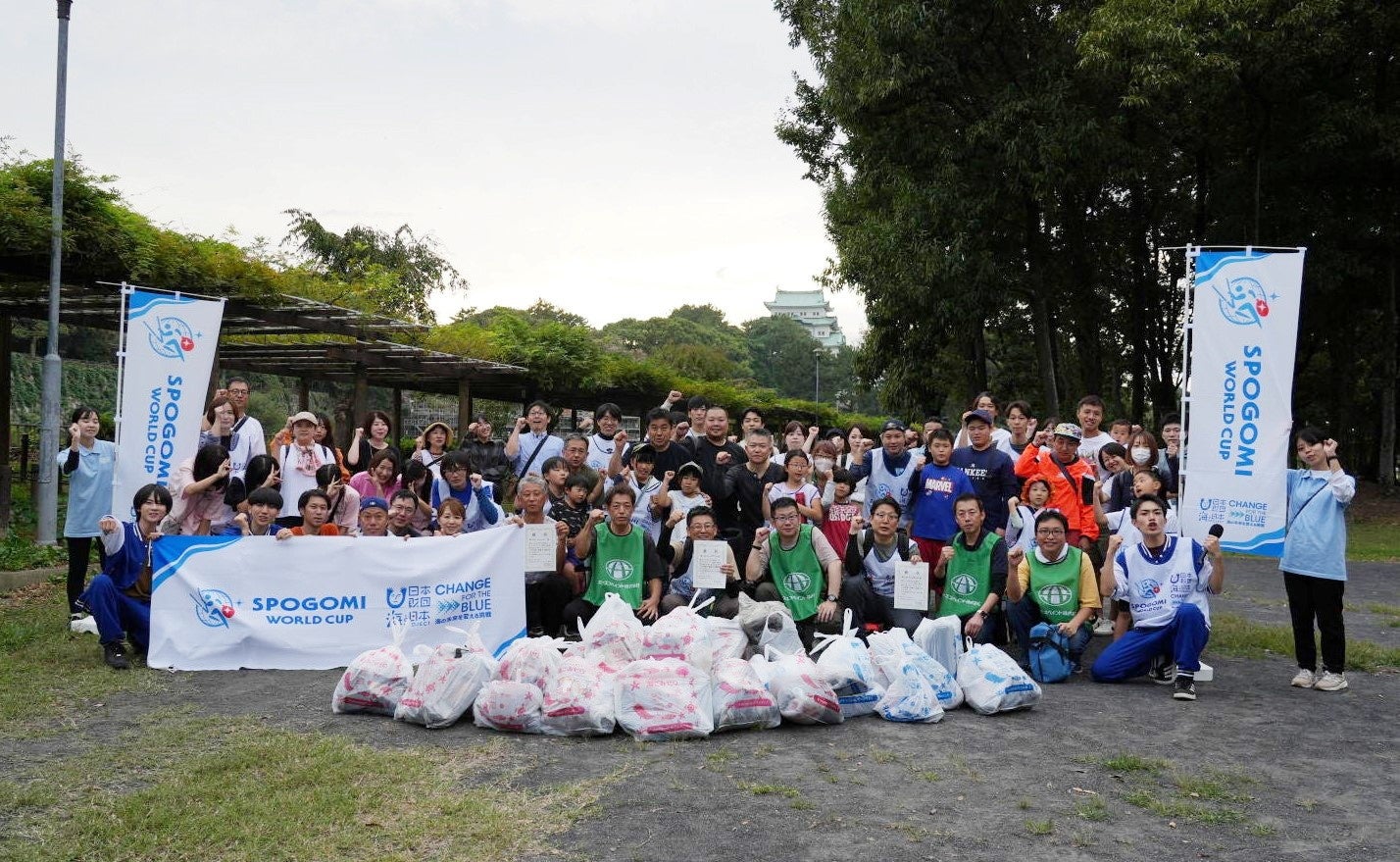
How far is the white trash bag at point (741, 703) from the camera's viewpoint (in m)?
5.62

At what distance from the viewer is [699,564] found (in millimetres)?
7285

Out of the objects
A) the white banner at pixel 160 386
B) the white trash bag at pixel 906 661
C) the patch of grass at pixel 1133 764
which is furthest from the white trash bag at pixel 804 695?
the white banner at pixel 160 386

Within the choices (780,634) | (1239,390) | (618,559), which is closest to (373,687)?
(618,559)

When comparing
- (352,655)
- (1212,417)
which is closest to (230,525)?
(352,655)

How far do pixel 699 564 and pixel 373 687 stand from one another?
2.33m

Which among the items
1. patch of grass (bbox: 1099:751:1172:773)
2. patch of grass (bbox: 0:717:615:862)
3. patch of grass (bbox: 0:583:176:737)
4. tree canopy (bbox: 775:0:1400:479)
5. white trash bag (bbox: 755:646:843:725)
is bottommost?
patch of grass (bbox: 0:583:176:737)

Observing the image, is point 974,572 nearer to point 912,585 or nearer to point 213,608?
point 912,585

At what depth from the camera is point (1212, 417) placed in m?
7.61

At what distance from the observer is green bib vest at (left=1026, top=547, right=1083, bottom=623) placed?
719 centimetres

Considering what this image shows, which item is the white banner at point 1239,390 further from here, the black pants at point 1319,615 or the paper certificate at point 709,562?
the paper certificate at point 709,562

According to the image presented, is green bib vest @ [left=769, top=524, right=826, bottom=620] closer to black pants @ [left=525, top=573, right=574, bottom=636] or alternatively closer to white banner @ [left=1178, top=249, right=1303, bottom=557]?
black pants @ [left=525, top=573, right=574, bottom=636]

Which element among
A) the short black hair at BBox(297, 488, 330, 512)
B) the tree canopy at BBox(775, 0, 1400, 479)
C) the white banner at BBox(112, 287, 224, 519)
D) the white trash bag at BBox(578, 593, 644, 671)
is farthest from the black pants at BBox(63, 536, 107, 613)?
the tree canopy at BBox(775, 0, 1400, 479)

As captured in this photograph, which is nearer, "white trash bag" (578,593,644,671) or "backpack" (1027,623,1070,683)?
"white trash bag" (578,593,644,671)

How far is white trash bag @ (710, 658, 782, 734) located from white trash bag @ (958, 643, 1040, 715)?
3.95 ft
